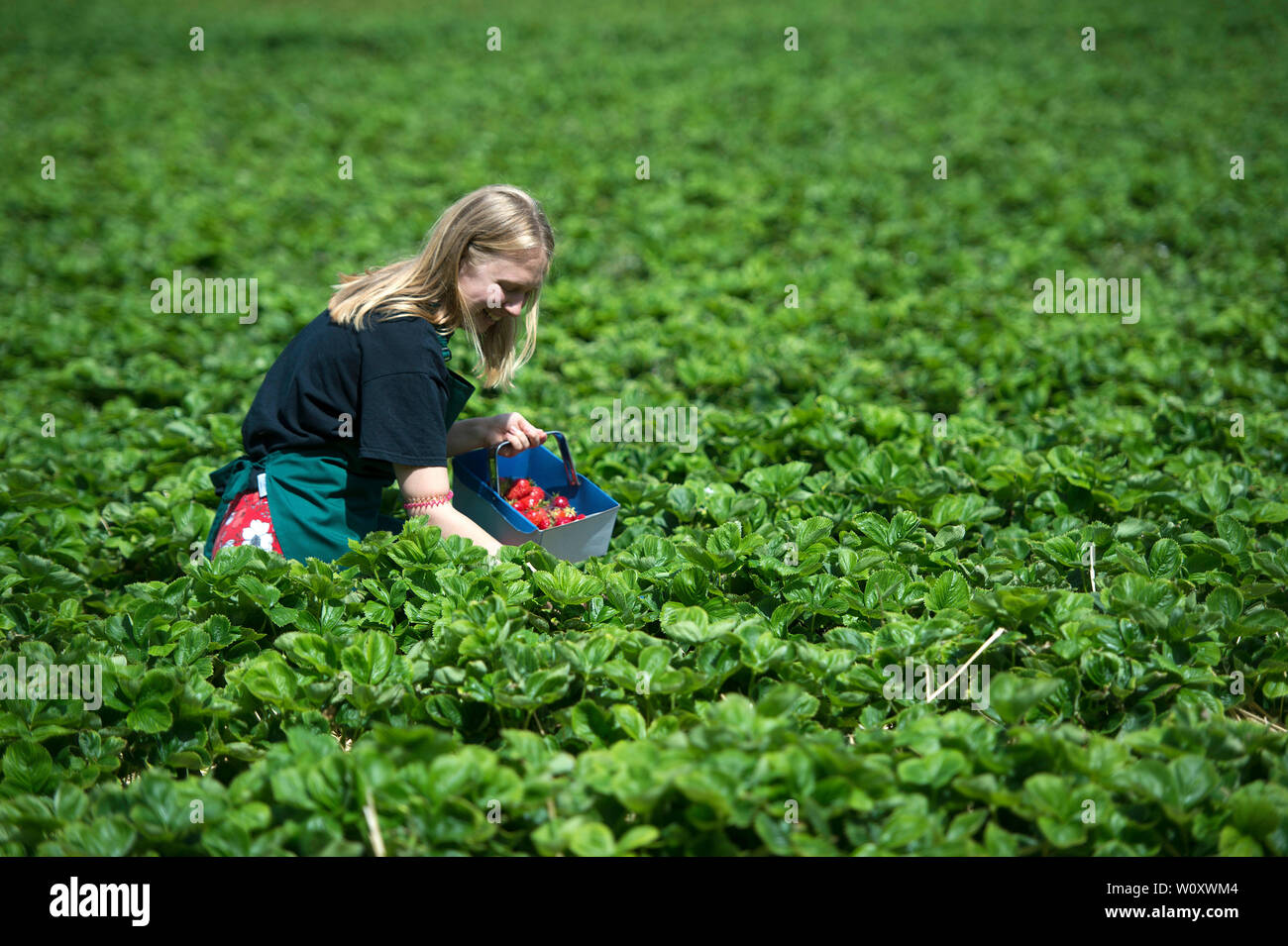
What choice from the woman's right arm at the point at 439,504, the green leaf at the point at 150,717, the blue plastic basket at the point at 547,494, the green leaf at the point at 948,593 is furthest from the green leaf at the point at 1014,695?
the green leaf at the point at 150,717

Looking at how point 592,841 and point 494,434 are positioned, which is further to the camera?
point 494,434

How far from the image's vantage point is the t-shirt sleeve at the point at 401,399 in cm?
304

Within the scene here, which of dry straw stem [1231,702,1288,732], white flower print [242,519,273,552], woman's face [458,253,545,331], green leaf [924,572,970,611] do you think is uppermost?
woman's face [458,253,545,331]

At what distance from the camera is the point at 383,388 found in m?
3.07

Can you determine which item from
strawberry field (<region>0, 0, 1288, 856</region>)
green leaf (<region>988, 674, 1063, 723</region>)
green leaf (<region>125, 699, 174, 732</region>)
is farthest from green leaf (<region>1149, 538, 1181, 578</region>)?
green leaf (<region>125, 699, 174, 732</region>)

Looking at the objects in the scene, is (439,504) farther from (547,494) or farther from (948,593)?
(948,593)

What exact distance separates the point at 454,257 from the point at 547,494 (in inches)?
39.3

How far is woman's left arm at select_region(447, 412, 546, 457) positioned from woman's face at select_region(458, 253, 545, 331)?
1.26ft

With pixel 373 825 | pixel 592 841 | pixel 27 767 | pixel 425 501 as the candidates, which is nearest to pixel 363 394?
pixel 425 501

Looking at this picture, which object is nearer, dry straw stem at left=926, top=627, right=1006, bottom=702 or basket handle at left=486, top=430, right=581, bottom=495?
dry straw stem at left=926, top=627, right=1006, bottom=702

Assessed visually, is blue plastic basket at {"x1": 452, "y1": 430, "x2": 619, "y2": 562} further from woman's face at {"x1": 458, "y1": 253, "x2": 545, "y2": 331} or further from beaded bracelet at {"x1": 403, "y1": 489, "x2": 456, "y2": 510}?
woman's face at {"x1": 458, "y1": 253, "x2": 545, "y2": 331}

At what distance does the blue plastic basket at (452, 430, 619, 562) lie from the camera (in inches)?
130
